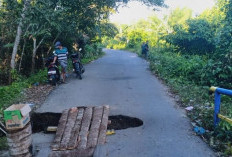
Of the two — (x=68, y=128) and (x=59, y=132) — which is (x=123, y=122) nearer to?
(x=68, y=128)

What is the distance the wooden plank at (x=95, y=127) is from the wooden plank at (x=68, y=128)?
410 millimetres

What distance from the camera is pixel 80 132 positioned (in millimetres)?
4637

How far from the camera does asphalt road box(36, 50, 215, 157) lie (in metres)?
3.97

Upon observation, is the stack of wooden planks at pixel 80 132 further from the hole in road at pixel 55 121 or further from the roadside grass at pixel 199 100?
the roadside grass at pixel 199 100

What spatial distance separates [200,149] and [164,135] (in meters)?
0.74

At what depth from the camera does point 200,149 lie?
3.96 m

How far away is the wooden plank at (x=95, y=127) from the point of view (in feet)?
14.0

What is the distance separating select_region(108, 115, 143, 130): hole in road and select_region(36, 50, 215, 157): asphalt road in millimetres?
150

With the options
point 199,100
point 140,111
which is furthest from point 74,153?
point 199,100

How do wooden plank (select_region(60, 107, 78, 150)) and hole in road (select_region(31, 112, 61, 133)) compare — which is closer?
wooden plank (select_region(60, 107, 78, 150))

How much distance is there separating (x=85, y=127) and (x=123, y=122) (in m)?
1.03

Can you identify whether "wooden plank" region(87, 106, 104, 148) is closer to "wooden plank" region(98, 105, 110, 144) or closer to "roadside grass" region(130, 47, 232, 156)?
"wooden plank" region(98, 105, 110, 144)

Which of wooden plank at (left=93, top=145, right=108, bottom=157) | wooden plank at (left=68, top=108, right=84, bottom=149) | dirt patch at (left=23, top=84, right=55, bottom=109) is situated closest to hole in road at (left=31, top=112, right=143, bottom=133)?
wooden plank at (left=68, top=108, right=84, bottom=149)

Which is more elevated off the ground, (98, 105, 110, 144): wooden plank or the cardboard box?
the cardboard box
